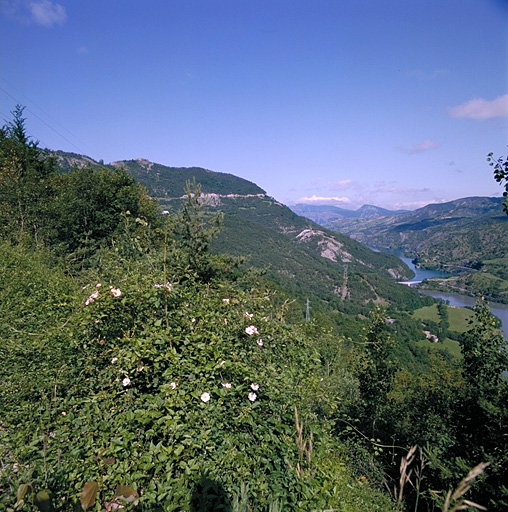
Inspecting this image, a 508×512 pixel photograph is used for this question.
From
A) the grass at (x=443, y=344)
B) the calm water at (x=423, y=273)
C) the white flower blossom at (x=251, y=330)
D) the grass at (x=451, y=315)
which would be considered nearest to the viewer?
the white flower blossom at (x=251, y=330)

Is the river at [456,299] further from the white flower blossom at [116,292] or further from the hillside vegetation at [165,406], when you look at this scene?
the white flower blossom at [116,292]

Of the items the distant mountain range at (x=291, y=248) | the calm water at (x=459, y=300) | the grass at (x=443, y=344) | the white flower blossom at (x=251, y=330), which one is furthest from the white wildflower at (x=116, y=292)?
the calm water at (x=459, y=300)

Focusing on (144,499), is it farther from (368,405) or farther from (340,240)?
(340,240)

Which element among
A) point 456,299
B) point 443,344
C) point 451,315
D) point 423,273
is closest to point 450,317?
point 451,315

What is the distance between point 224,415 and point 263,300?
1278mm

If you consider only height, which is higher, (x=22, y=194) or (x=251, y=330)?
(x=22, y=194)

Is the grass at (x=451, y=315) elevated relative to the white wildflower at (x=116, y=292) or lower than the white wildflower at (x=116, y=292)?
lower

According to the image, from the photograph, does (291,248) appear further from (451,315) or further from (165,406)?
(165,406)

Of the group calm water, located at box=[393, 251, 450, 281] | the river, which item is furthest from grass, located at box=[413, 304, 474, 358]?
calm water, located at box=[393, 251, 450, 281]

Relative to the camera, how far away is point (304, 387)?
2738mm

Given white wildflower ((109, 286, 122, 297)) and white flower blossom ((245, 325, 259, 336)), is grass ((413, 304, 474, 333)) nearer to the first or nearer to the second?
white flower blossom ((245, 325, 259, 336))

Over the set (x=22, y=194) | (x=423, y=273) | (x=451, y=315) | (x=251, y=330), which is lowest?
(x=451, y=315)

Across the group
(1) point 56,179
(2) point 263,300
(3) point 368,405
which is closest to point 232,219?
(1) point 56,179

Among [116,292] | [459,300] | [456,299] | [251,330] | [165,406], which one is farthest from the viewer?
[456,299]
